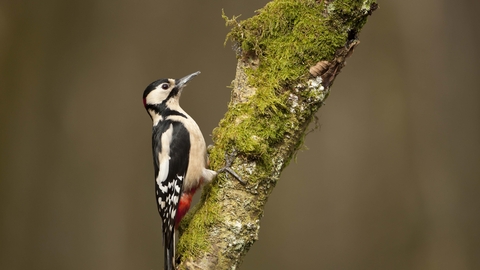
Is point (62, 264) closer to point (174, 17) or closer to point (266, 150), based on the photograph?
point (174, 17)

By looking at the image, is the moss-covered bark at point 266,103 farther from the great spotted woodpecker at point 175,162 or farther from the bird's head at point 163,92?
the bird's head at point 163,92

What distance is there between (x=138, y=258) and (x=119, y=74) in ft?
5.49

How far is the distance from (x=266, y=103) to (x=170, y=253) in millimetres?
898

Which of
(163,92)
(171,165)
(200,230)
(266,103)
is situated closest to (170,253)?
(200,230)

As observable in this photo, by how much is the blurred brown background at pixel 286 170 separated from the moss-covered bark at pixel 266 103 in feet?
5.80

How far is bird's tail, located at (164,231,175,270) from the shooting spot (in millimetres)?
2129

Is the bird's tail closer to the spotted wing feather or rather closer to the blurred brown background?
the spotted wing feather

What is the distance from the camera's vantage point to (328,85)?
1.95 meters

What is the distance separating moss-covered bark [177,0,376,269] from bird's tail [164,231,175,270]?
9cm

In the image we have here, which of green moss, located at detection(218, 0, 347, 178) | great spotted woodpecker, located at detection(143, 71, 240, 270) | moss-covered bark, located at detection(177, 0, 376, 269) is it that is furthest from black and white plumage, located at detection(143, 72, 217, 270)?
green moss, located at detection(218, 0, 347, 178)

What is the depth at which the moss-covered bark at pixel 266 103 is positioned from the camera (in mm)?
1905

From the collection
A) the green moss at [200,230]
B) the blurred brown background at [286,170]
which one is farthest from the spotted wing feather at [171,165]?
the blurred brown background at [286,170]

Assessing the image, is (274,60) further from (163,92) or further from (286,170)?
(286,170)

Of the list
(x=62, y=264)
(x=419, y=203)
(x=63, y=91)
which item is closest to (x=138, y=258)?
(x=62, y=264)
